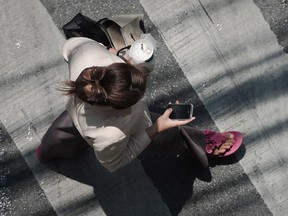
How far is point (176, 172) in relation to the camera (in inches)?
140

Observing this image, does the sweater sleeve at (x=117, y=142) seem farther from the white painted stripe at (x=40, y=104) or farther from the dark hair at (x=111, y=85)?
the white painted stripe at (x=40, y=104)

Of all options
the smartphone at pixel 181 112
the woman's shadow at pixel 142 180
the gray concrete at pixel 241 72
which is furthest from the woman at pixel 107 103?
the gray concrete at pixel 241 72

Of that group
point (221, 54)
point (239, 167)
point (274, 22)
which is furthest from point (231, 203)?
point (274, 22)

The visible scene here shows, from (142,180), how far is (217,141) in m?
0.65

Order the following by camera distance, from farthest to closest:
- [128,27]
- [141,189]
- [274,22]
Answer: [274,22], [141,189], [128,27]

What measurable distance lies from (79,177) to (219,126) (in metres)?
1.18

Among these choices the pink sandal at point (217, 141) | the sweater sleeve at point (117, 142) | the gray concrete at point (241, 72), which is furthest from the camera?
the gray concrete at point (241, 72)

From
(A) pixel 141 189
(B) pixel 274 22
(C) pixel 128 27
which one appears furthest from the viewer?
(B) pixel 274 22

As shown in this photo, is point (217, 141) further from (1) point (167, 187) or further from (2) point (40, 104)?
(2) point (40, 104)

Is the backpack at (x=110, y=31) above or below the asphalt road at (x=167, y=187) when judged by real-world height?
above

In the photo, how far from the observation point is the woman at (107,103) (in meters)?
2.09

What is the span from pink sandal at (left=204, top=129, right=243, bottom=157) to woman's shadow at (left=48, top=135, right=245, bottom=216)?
0.17 meters

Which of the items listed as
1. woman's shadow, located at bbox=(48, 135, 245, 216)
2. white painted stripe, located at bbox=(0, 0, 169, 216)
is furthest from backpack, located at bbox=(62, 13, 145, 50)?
woman's shadow, located at bbox=(48, 135, 245, 216)

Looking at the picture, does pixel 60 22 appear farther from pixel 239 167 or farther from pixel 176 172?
pixel 239 167
